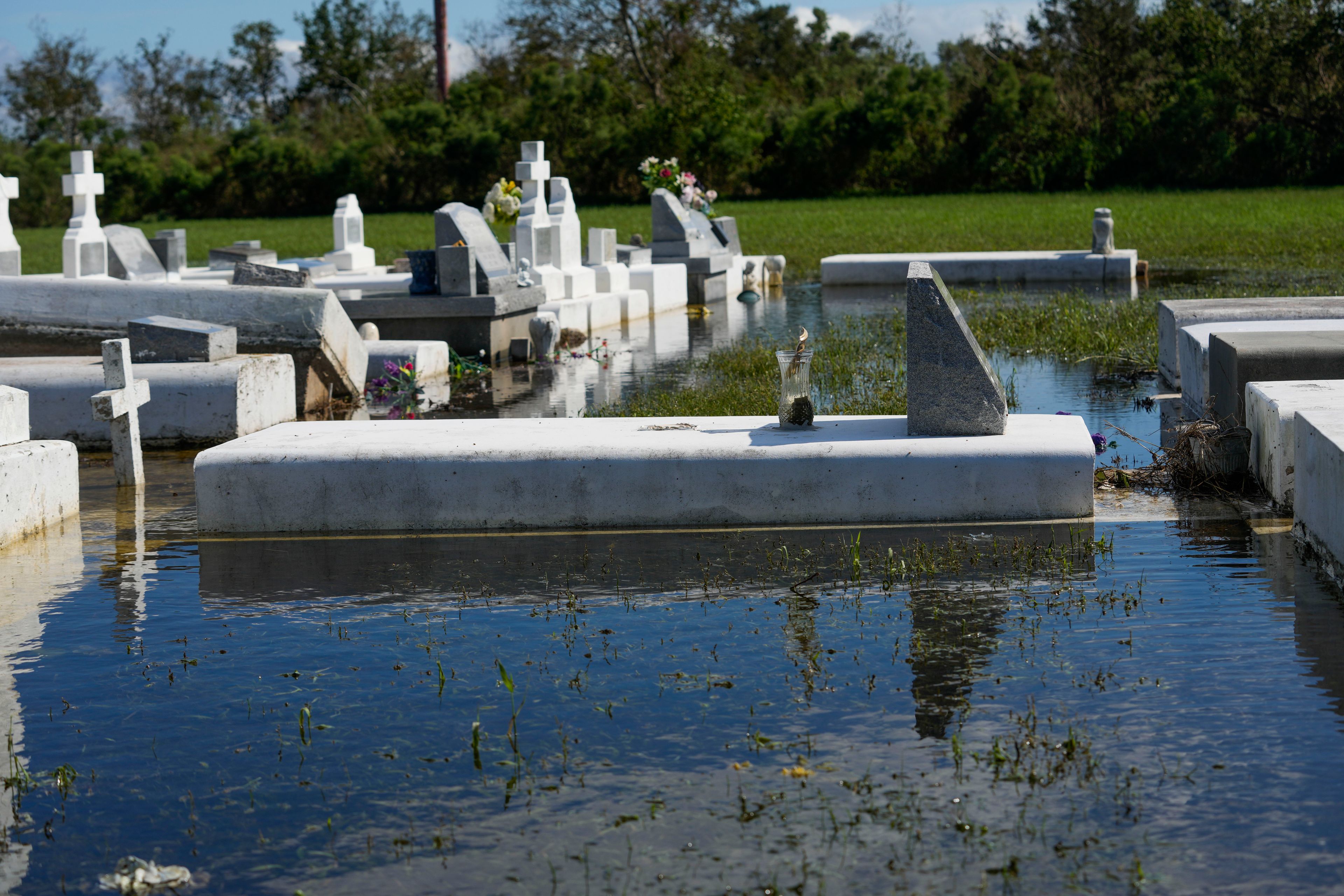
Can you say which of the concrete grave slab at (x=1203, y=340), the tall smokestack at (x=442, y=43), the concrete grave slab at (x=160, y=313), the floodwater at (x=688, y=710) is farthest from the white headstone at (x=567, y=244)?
the tall smokestack at (x=442, y=43)

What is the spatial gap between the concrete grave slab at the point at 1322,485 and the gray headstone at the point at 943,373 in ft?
4.66

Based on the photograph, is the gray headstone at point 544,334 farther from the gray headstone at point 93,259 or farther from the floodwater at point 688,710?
the floodwater at point 688,710

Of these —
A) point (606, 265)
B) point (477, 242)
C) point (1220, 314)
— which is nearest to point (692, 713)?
point (1220, 314)

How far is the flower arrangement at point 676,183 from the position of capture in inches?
914

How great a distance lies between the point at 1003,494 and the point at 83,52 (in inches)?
A: 2829

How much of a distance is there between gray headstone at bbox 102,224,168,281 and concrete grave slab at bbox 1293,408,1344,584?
16762mm

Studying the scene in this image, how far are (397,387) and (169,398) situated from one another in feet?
9.41

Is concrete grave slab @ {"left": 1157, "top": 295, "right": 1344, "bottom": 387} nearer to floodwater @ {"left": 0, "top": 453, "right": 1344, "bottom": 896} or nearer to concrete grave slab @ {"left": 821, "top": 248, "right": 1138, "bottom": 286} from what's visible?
floodwater @ {"left": 0, "top": 453, "right": 1344, "bottom": 896}

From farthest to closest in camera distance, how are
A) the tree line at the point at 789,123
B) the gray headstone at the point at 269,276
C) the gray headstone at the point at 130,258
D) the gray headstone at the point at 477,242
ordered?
the tree line at the point at 789,123 → the gray headstone at the point at 130,258 → the gray headstone at the point at 477,242 → the gray headstone at the point at 269,276

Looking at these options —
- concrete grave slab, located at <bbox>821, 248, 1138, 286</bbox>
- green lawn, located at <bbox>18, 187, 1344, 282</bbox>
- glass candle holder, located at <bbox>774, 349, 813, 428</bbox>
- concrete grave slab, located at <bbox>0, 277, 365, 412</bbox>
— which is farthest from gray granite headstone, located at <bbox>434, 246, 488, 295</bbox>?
green lawn, located at <bbox>18, 187, 1344, 282</bbox>

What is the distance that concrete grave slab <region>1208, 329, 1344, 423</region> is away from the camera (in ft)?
27.6

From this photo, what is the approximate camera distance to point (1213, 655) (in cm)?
527

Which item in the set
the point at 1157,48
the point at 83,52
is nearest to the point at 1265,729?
the point at 1157,48

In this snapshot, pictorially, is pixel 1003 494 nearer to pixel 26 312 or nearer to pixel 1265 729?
pixel 1265 729
